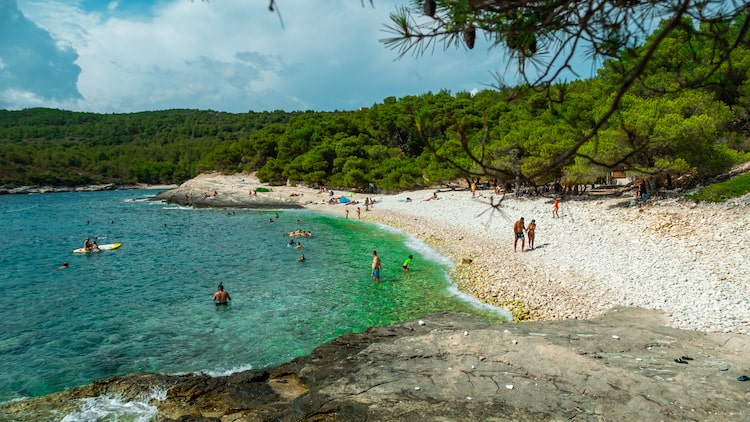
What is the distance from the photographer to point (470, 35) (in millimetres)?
3324

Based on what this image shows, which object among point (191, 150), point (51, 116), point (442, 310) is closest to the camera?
point (442, 310)

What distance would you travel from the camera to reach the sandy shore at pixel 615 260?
429 inches

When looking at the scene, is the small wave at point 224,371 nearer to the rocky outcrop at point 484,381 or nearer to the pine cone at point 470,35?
the rocky outcrop at point 484,381

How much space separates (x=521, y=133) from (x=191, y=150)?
10217 centimetres

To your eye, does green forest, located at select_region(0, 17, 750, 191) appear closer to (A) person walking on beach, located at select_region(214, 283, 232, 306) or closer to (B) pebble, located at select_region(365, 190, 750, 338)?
(B) pebble, located at select_region(365, 190, 750, 338)

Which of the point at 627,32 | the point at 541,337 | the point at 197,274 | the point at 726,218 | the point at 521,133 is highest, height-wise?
the point at 521,133

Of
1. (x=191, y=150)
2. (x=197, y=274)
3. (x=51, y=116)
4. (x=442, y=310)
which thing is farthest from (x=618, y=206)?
(x=51, y=116)

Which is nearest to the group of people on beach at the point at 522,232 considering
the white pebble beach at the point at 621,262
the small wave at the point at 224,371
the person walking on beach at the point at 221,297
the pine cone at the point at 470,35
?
the white pebble beach at the point at 621,262

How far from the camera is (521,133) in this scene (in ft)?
99.0

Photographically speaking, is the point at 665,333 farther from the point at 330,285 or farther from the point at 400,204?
the point at 400,204

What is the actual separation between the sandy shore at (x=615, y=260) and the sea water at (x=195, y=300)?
6.05ft

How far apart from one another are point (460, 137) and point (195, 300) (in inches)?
636

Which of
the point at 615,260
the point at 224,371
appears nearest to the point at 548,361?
the point at 224,371

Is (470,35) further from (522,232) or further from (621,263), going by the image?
(522,232)
